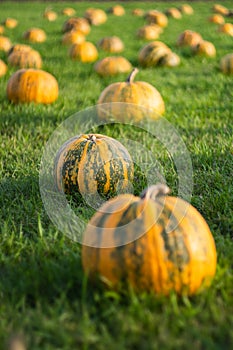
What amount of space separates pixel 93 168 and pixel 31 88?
2.78 m

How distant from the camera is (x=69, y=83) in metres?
7.33

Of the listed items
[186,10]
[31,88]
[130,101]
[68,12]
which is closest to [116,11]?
[68,12]

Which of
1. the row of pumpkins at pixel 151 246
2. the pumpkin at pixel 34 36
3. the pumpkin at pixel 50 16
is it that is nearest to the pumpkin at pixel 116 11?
the pumpkin at pixel 50 16

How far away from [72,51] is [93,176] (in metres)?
6.00

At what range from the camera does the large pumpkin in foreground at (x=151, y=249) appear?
7.70ft

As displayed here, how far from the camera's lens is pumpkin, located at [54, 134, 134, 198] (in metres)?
3.69

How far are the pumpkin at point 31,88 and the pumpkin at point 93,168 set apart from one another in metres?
2.56

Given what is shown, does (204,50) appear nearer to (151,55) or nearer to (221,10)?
(151,55)

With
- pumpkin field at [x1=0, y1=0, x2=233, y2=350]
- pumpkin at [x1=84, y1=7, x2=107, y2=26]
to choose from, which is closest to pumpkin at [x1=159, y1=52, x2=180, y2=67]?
pumpkin field at [x1=0, y1=0, x2=233, y2=350]

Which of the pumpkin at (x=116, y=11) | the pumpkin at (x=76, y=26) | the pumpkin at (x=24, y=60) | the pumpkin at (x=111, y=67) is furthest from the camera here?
the pumpkin at (x=116, y=11)

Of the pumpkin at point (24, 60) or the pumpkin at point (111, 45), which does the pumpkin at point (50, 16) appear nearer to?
the pumpkin at point (111, 45)

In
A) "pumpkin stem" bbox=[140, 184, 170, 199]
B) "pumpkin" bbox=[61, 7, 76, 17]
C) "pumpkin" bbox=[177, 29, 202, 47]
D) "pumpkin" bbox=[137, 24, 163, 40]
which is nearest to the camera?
"pumpkin stem" bbox=[140, 184, 170, 199]

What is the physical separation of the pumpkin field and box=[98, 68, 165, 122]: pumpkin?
1 cm

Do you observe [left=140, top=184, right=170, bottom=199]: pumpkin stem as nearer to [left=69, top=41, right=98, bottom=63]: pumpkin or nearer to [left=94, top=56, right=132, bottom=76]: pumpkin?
[left=94, top=56, right=132, bottom=76]: pumpkin
